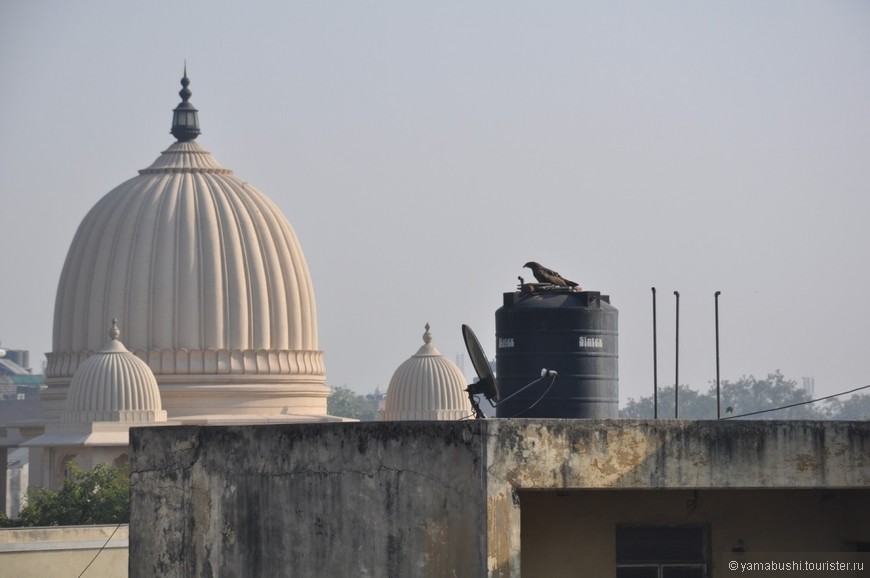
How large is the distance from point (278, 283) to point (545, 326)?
4263cm

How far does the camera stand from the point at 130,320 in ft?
208

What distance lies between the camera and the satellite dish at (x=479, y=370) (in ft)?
61.6

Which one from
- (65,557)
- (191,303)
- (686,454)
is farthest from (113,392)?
(686,454)

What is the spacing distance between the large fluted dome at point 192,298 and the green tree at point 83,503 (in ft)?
33.3

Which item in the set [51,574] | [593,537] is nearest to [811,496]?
[593,537]

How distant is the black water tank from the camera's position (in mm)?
22406

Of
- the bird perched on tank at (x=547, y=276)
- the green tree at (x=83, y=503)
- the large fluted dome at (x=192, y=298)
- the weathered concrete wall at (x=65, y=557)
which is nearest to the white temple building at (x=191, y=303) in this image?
the large fluted dome at (x=192, y=298)

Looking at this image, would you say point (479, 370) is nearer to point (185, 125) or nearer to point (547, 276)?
point (547, 276)

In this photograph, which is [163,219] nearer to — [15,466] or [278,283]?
[278,283]

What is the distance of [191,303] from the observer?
208 ft

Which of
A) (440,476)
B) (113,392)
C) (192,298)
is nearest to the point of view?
(440,476)

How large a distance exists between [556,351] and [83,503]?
98.6ft

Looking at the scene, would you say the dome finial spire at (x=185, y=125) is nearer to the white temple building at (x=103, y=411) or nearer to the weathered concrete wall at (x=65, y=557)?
the white temple building at (x=103, y=411)

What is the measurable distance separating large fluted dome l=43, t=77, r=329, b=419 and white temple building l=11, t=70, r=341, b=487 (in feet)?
0.10
